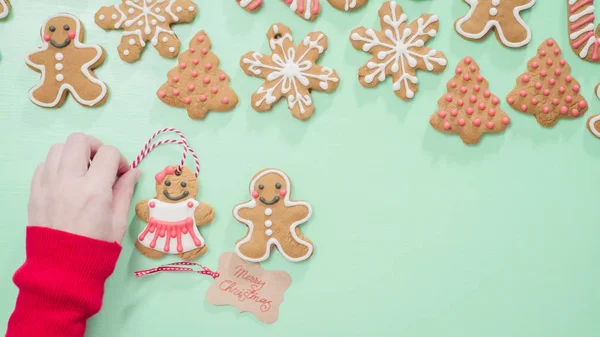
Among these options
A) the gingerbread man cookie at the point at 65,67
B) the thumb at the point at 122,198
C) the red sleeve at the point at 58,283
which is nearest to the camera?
the red sleeve at the point at 58,283

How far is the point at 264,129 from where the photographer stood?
115 centimetres

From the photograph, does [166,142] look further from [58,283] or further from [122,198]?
[58,283]

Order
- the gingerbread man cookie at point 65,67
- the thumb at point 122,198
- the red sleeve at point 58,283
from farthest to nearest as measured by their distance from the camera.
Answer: the gingerbread man cookie at point 65,67 → the thumb at point 122,198 → the red sleeve at point 58,283

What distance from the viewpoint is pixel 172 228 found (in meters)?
1.11

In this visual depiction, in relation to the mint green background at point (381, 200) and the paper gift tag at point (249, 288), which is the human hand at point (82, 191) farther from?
the paper gift tag at point (249, 288)

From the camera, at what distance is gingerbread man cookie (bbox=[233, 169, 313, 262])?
43.6 inches

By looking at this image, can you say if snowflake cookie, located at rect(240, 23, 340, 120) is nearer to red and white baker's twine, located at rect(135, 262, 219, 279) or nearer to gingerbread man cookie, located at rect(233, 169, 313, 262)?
gingerbread man cookie, located at rect(233, 169, 313, 262)

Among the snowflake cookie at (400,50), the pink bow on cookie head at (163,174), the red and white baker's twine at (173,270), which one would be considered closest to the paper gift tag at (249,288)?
the red and white baker's twine at (173,270)

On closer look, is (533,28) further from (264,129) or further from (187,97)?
(187,97)

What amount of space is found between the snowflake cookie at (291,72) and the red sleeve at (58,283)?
0.45 meters

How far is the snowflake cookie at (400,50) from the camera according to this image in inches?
43.8

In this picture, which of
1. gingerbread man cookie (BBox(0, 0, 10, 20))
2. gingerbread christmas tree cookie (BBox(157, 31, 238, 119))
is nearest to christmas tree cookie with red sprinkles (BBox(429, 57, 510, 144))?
gingerbread christmas tree cookie (BBox(157, 31, 238, 119))

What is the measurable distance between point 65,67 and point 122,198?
0.34m

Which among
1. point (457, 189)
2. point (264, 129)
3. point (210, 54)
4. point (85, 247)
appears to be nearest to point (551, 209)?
point (457, 189)
